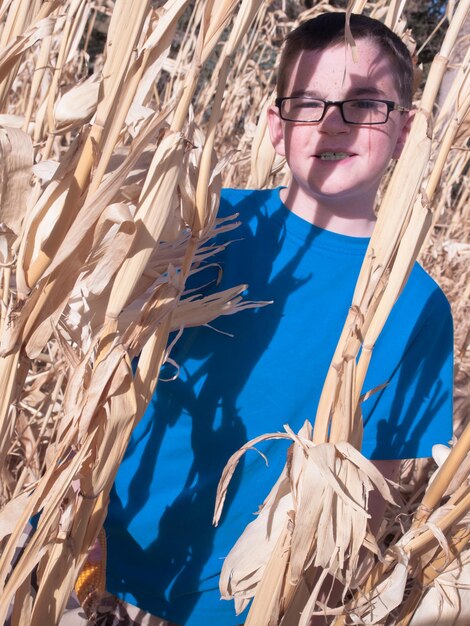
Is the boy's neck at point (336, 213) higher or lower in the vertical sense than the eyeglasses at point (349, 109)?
lower

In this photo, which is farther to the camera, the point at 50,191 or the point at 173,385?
the point at 173,385

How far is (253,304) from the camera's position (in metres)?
0.66

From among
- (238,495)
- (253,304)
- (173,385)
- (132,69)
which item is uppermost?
(132,69)

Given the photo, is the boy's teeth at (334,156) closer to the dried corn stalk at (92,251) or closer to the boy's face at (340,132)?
the boy's face at (340,132)

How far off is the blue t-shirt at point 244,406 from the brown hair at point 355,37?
19 centimetres

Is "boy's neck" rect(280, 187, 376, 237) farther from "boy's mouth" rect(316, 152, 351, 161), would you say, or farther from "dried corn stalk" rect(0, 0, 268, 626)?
"dried corn stalk" rect(0, 0, 268, 626)

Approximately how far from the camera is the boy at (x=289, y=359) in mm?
747

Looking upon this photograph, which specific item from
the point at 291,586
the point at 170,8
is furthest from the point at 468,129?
the point at 291,586

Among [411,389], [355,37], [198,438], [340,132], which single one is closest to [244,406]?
[198,438]

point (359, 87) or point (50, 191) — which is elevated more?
point (359, 87)

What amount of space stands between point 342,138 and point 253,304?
0.69 ft

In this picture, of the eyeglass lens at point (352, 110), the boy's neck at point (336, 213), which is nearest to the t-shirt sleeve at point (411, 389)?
the boy's neck at point (336, 213)

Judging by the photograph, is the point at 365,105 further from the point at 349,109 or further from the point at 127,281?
the point at 127,281

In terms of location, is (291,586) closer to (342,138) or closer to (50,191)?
(50,191)
